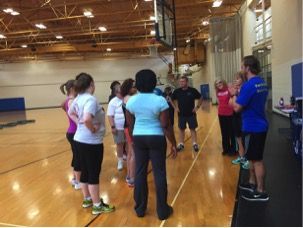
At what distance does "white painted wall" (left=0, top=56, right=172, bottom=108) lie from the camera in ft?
90.0

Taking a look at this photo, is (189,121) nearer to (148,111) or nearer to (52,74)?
(148,111)

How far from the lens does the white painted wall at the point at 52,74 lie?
27422mm

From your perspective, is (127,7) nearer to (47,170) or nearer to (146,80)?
(47,170)

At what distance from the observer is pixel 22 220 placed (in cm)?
351

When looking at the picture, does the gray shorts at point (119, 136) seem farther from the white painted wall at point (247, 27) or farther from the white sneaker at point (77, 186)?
Result: the white painted wall at point (247, 27)

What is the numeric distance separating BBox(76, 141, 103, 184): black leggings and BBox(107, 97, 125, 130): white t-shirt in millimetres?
1460

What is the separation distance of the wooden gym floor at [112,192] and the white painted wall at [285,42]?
366 centimetres

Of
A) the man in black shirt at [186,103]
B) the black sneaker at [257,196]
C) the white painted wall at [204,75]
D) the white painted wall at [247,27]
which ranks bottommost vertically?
the black sneaker at [257,196]

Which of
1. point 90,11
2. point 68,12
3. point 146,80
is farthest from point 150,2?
point 146,80

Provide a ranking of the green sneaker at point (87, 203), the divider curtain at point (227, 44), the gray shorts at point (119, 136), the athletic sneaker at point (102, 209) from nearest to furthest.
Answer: the athletic sneaker at point (102, 209) → the green sneaker at point (87, 203) → the gray shorts at point (119, 136) → the divider curtain at point (227, 44)

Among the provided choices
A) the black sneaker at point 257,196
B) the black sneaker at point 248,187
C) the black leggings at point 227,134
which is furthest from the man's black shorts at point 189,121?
the black sneaker at point 257,196

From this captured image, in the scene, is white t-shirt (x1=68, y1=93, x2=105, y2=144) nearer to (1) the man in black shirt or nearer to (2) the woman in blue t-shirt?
(2) the woman in blue t-shirt

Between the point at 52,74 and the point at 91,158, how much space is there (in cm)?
2566

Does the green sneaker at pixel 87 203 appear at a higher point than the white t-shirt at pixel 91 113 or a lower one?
lower
